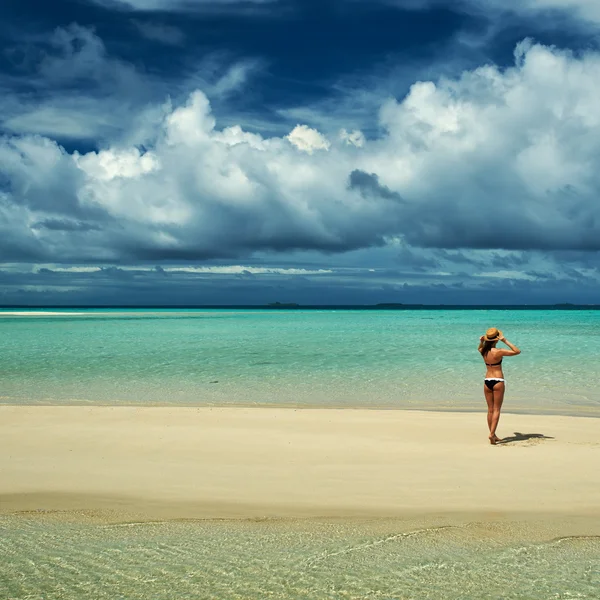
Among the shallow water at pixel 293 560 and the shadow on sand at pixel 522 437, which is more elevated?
the shadow on sand at pixel 522 437

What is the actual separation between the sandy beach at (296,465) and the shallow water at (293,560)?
2.09ft

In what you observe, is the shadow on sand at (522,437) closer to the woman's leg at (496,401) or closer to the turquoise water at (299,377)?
the woman's leg at (496,401)

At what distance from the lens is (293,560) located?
20.5 ft

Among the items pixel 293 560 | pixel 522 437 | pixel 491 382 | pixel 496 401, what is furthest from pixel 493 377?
pixel 293 560

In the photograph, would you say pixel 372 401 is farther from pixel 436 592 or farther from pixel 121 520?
pixel 436 592

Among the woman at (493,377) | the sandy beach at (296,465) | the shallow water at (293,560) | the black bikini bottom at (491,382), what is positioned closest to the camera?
the shallow water at (293,560)

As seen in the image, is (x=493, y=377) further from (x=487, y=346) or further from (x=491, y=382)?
(x=487, y=346)

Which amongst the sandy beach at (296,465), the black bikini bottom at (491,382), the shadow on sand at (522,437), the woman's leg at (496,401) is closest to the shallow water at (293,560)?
the sandy beach at (296,465)

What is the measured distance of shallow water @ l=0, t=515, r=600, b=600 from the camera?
5.54m

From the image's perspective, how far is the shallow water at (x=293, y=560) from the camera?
5.54m

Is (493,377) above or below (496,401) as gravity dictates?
above

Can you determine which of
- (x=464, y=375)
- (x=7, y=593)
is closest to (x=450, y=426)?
(x=7, y=593)

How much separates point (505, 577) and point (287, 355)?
93.6ft

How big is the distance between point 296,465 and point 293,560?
13.3 ft
